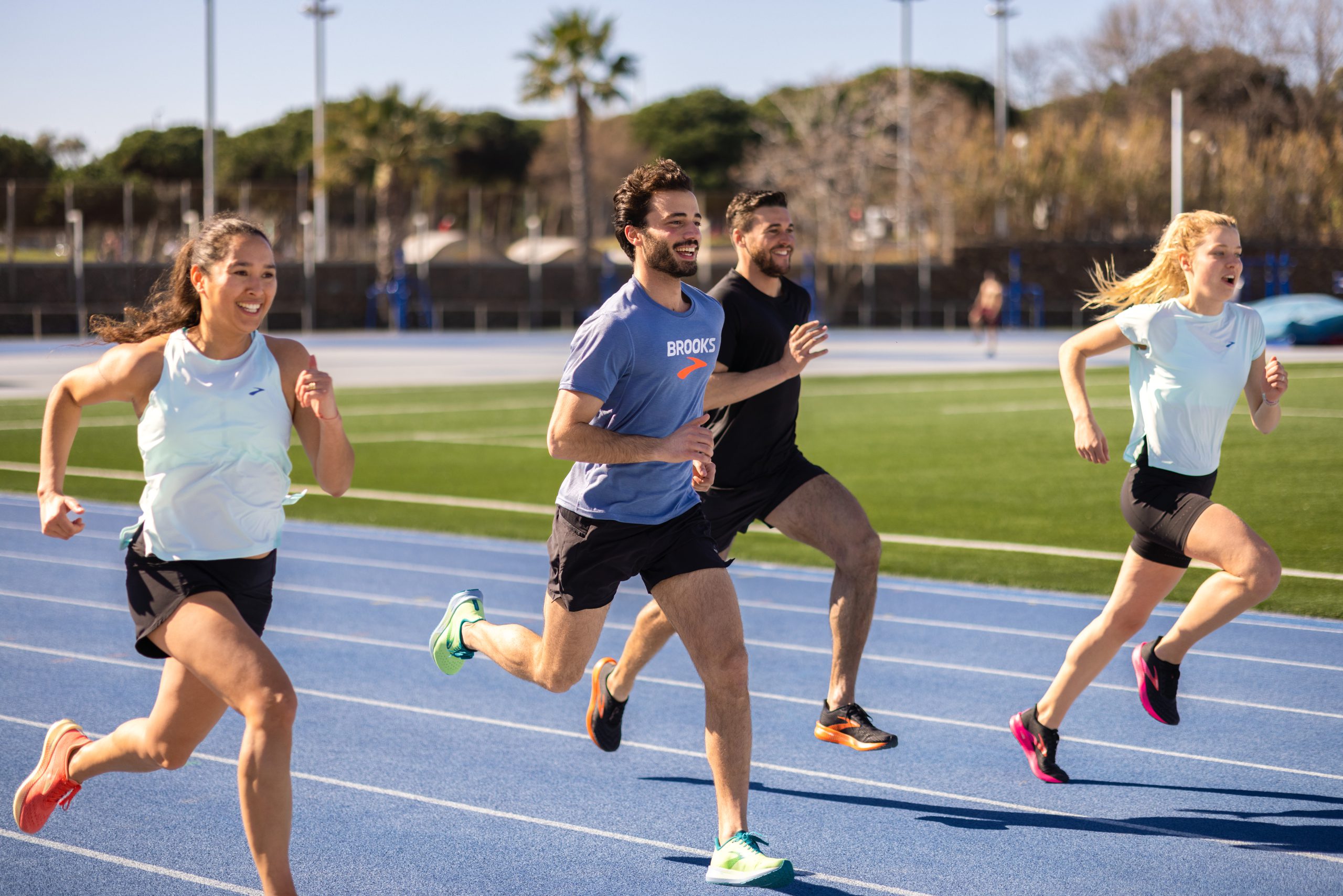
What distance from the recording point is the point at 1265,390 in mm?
5523

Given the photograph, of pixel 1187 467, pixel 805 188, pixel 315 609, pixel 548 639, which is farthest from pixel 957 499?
pixel 805 188

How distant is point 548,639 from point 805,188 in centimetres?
6378

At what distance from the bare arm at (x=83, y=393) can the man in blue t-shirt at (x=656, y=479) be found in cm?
116

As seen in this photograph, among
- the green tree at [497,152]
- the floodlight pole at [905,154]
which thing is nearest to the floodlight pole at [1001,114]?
the floodlight pole at [905,154]

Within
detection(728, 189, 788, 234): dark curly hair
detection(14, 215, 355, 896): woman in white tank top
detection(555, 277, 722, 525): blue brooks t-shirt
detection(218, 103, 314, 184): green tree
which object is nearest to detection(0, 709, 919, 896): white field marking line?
detection(14, 215, 355, 896): woman in white tank top

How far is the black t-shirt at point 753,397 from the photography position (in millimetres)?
5953

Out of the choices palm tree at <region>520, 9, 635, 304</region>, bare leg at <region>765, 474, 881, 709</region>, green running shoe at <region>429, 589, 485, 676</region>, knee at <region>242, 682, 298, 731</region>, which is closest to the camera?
knee at <region>242, 682, 298, 731</region>

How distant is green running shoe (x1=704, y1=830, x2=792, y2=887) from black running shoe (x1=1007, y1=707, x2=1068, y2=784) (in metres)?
1.41

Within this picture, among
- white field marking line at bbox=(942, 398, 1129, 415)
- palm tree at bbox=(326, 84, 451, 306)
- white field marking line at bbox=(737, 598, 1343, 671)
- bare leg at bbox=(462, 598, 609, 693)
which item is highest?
palm tree at bbox=(326, 84, 451, 306)

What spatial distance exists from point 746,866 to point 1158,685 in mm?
2178

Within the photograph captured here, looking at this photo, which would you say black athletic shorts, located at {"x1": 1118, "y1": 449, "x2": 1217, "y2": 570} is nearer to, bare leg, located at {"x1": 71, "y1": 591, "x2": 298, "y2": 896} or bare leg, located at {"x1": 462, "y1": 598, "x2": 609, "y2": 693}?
bare leg, located at {"x1": 462, "y1": 598, "x2": 609, "y2": 693}

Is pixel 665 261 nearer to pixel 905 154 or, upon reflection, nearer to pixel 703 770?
pixel 703 770

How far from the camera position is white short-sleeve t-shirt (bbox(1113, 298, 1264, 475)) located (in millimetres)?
5316

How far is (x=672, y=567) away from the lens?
4.73 m
